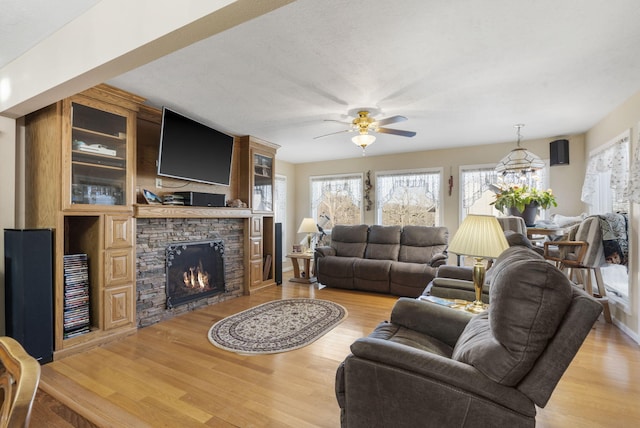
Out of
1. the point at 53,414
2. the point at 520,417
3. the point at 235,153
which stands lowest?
the point at 53,414

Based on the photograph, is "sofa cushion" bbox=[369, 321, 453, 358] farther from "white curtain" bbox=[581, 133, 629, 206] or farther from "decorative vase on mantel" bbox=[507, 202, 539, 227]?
"white curtain" bbox=[581, 133, 629, 206]

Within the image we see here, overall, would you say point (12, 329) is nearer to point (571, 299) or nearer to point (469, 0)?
point (571, 299)

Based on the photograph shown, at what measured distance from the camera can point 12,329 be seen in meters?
2.61

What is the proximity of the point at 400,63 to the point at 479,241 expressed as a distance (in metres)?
1.55

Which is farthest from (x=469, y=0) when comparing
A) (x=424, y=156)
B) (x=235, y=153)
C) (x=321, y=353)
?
(x=424, y=156)

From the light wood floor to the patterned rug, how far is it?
120mm

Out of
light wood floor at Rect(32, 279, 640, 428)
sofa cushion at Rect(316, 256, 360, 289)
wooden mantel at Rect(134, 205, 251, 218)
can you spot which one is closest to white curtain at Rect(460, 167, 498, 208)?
sofa cushion at Rect(316, 256, 360, 289)

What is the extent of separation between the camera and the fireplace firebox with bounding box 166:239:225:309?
386 cm

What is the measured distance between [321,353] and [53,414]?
74.2 inches

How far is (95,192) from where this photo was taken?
301 centimetres

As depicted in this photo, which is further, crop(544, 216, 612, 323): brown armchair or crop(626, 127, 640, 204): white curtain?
crop(544, 216, 612, 323): brown armchair

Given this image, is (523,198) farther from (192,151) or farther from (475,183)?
(192,151)

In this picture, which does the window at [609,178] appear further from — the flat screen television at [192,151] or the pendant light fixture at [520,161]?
the flat screen television at [192,151]

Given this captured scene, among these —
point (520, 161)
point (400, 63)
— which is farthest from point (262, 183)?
point (520, 161)
